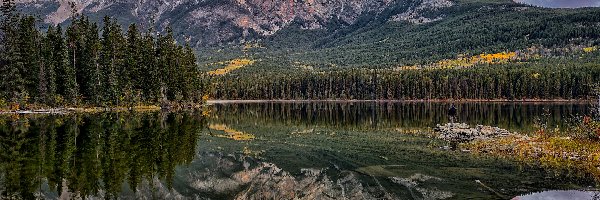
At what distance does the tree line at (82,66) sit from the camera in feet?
298

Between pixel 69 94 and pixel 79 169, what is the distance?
236 feet

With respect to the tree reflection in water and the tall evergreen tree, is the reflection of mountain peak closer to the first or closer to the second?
the tree reflection in water

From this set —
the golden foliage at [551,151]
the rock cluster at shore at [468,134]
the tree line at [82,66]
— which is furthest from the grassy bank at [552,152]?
the tree line at [82,66]

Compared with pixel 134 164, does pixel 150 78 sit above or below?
above

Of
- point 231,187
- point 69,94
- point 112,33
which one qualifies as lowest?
point 231,187

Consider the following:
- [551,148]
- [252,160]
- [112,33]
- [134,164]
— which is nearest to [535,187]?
[551,148]

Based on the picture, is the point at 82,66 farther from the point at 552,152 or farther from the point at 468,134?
the point at 552,152

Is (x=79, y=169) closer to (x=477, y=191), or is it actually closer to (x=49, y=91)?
(x=477, y=191)

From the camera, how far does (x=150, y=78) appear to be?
111 m

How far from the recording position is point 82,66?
335ft

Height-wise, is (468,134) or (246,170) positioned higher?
(468,134)

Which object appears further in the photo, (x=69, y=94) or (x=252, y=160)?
(x=69, y=94)

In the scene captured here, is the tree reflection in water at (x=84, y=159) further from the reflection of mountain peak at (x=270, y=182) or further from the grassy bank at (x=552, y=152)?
the grassy bank at (x=552, y=152)

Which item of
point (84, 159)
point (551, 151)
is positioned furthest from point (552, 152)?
point (84, 159)
